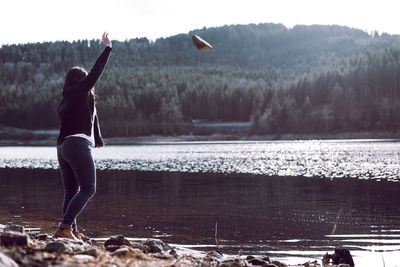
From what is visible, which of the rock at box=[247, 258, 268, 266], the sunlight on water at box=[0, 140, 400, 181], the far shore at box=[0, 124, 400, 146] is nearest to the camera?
the rock at box=[247, 258, 268, 266]

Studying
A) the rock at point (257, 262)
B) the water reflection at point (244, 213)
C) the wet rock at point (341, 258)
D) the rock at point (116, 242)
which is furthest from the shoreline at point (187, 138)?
the rock at point (116, 242)

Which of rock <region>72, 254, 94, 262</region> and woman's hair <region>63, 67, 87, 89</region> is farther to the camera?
woman's hair <region>63, 67, 87, 89</region>

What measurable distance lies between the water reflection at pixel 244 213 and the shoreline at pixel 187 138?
8961cm

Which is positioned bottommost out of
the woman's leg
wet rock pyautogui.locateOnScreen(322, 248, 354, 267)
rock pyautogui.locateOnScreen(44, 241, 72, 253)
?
wet rock pyautogui.locateOnScreen(322, 248, 354, 267)

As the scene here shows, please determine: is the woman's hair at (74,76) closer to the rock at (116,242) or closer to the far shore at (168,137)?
the rock at (116,242)

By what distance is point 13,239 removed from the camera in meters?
5.66

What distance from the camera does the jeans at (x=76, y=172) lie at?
691cm

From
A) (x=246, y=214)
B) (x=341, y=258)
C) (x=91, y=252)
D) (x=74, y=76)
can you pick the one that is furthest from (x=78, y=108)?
(x=246, y=214)

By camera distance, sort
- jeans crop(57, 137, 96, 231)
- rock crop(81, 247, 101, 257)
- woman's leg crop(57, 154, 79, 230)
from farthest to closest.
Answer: woman's leg crop(57, 154, 79, 230), jeans crop(57, 137, 96, 231), rock crop(81, 247, 101, 257)

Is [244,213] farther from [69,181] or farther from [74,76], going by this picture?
[74,76]

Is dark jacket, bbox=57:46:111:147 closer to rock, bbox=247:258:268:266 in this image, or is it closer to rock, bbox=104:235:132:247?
rock, bbox=104:235:132:247

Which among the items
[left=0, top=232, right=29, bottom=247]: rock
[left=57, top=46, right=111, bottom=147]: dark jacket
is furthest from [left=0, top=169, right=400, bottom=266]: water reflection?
[left=0, top=232, right=29, bottom=247]: rock

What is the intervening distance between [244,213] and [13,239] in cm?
1111

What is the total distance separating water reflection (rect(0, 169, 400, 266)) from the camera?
11.6 m
